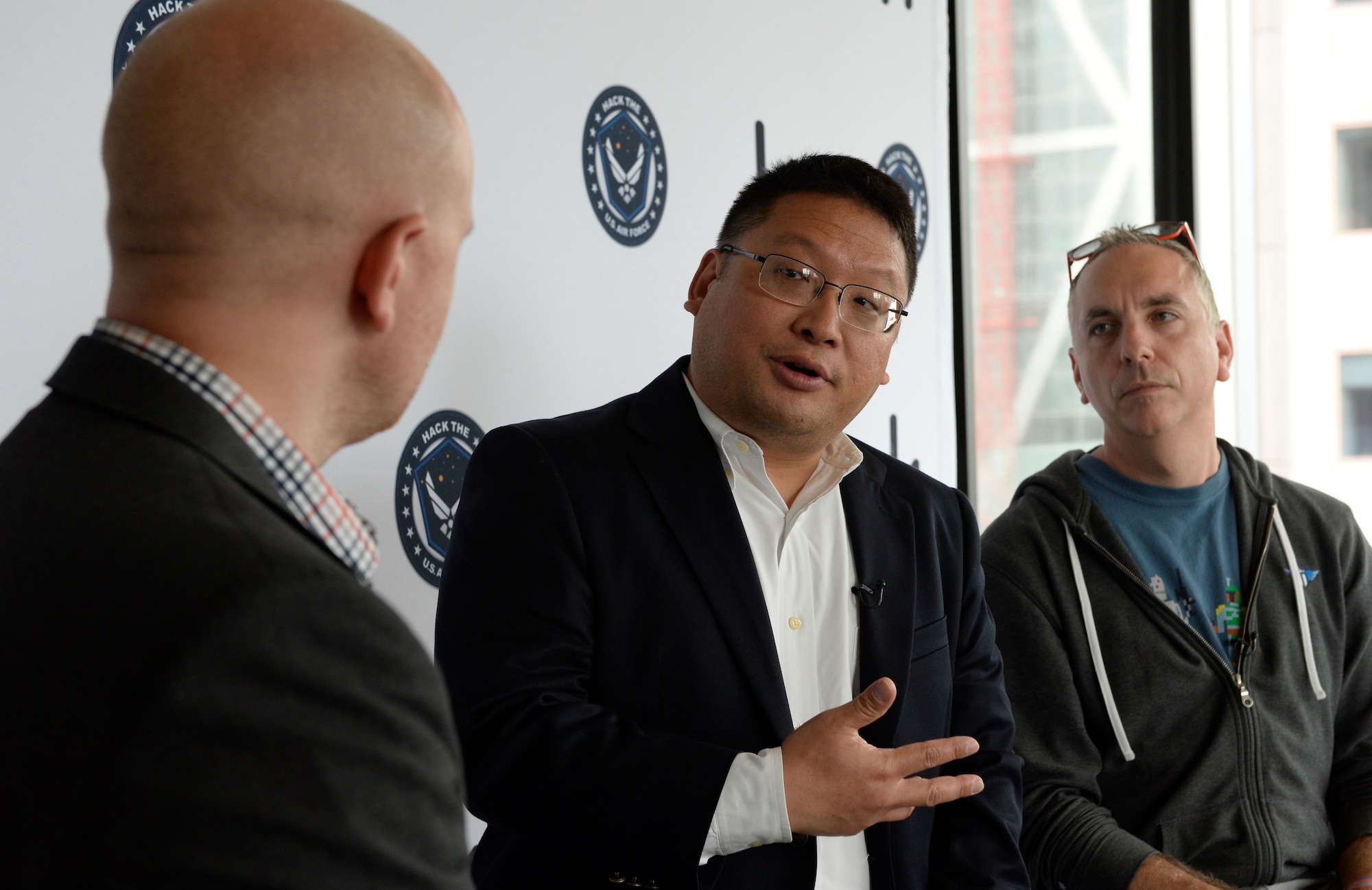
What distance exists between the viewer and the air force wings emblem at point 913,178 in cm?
272

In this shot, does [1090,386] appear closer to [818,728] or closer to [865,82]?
[865,82]

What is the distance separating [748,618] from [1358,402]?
2.90m

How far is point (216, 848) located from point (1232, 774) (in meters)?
1.84

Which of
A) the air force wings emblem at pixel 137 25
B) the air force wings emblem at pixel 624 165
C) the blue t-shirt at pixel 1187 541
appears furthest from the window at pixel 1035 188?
the air force wings emblem at pixel 137 25

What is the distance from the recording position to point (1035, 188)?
11.5 feet

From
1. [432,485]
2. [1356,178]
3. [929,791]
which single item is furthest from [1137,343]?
[1356,178]

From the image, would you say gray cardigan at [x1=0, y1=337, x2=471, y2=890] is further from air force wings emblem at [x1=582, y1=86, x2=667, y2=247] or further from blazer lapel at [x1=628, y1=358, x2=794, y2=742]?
air force wings emblem at [x1=582, y1=86, x2=667, y2=247]

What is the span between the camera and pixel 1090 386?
7.41 ft

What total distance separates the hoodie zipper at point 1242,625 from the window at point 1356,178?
6.34 feet

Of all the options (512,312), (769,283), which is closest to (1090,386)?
(769,283)

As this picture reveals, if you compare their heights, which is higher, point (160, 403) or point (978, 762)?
point (160, 403)

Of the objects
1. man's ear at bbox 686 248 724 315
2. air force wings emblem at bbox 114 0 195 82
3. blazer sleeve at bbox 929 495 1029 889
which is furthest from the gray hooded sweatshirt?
air force wings emblem at bbox 114 0 195 82

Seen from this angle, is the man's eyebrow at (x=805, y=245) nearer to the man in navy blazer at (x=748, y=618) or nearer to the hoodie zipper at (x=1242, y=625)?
the man in navy blazer at (x=748, y=618)

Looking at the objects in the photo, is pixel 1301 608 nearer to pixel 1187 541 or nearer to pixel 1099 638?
pixel 1187 541
